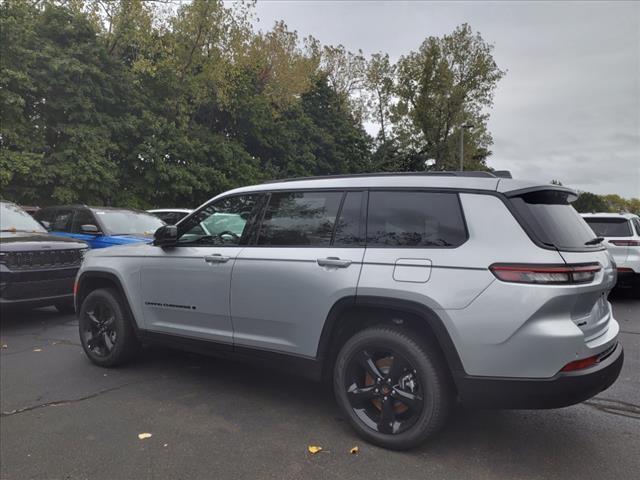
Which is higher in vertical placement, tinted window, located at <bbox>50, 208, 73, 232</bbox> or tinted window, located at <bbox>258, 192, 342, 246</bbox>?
tinted window, located at <bbox>258, 192, 342, 246</bbox>

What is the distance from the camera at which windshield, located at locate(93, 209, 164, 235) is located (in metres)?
9.10

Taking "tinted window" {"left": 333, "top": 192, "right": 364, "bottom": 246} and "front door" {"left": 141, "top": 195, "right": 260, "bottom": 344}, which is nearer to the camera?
"tinted window" {"left": 333, "top": 192, "right": 364, "bottom": 246}

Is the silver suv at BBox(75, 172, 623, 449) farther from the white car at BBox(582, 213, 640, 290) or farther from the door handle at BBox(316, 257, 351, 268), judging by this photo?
the white car at BBox(582, 213, 640, 290)

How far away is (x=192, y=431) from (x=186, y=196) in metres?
20.8

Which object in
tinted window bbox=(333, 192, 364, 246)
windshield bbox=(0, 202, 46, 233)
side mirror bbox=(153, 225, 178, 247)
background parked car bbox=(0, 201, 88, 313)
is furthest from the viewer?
windshield bbox=(0, 202, 46, 233)

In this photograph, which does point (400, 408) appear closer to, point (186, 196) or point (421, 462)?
point (421, 462)

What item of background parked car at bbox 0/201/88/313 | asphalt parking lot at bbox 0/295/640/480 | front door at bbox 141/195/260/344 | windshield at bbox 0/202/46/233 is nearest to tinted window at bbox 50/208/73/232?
windshield at bbox 0/202/46/233

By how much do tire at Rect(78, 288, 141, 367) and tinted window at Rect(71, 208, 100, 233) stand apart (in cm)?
457

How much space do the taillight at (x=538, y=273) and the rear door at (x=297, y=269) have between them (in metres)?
0.94

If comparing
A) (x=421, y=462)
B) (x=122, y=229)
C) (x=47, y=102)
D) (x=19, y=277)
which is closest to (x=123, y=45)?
(x=47, y=102)

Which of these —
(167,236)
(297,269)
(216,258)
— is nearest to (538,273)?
(297,269)

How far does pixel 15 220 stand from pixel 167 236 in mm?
4780

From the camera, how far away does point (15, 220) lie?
25.2 ft

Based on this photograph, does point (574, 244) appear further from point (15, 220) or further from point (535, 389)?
point (15, 220)
